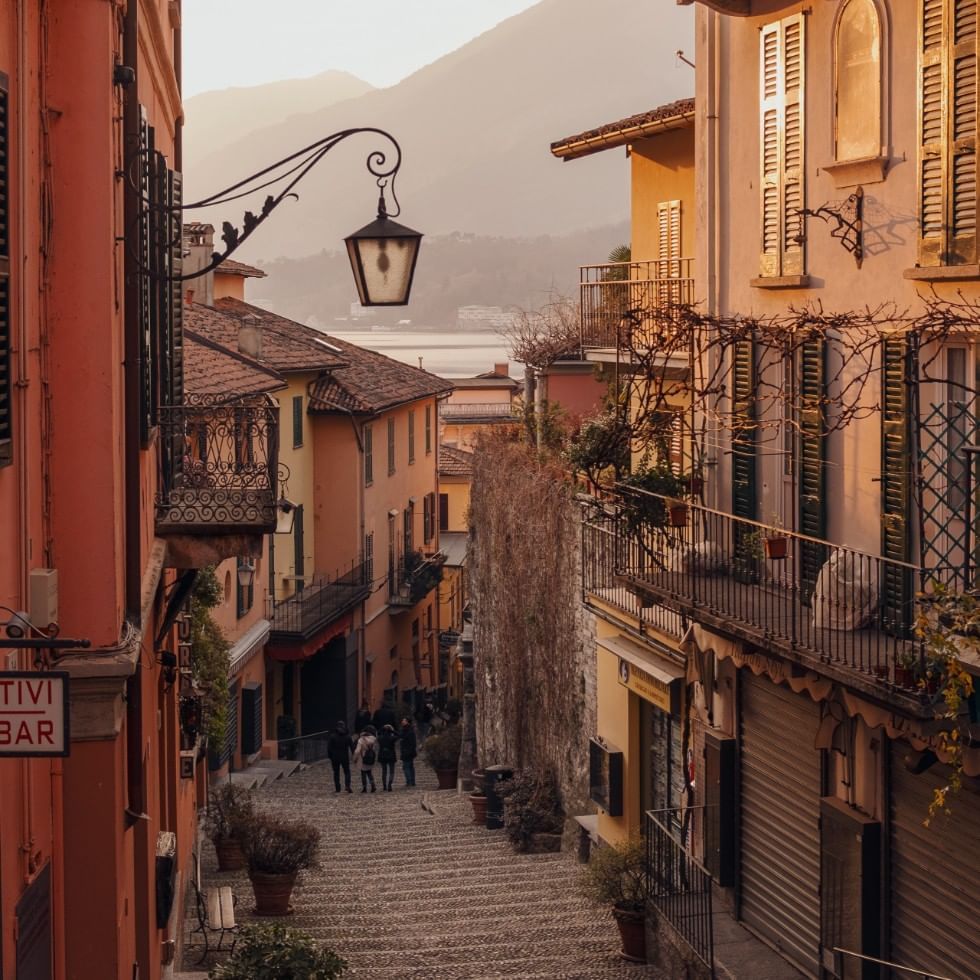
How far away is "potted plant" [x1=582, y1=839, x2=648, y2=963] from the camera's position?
1603cm

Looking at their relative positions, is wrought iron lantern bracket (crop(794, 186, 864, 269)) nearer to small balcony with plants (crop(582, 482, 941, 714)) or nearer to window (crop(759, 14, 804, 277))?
window (crop(759, 14, 804, 277))

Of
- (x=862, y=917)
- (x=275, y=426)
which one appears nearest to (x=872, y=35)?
(x=275, y=426)

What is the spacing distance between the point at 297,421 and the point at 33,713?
33.4 meters

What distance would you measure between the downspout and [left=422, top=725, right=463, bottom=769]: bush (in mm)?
22897

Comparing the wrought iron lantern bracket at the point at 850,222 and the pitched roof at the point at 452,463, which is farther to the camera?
the pitched roof at the point at 452,463

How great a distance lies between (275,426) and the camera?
11.9 m

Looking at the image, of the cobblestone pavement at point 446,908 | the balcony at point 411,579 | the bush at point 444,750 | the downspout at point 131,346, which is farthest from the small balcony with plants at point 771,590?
the balcony at point 411,579

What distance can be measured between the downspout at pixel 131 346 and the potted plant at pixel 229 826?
1067 centimetres

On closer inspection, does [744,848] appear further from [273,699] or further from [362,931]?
[273,699]

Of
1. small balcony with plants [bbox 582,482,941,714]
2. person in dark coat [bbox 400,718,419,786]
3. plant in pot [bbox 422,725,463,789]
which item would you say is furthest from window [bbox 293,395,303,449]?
small balcony with plants [bbox 582,482,941,714]

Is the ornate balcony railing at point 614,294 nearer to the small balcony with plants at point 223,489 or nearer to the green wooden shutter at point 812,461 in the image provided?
the green wooden shutter at point 812,461

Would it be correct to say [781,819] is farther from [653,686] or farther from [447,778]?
[447,778]

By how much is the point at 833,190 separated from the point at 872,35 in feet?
4.35

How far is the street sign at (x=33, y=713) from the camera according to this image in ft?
18.4
